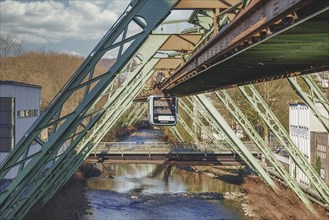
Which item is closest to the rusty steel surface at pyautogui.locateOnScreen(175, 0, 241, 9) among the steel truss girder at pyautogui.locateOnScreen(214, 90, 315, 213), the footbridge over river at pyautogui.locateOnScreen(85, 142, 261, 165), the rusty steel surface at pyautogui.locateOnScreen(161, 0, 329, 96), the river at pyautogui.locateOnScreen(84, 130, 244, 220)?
the rusty steel surface at pyautogui.locateOnScreen(161, 0, 329, 96)

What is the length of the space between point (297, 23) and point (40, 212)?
2099 cm

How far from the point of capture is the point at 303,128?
30.7 m

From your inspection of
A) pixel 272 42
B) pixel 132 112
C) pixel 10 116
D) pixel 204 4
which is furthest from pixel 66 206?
pixel 132 112

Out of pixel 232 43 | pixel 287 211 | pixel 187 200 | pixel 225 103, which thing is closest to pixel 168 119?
pixel 225 103

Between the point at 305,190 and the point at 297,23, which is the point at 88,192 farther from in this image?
the point at 297,23

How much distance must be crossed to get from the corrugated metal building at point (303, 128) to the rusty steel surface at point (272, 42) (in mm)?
18791

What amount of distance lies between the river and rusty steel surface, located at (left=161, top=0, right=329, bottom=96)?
59.9 feet

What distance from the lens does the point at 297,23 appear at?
17.1ft

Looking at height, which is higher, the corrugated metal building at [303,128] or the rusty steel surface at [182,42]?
the rusty steel surface at [182,42]

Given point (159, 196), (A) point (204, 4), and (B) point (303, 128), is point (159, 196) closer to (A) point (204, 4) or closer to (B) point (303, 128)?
(B) point (303, 128)

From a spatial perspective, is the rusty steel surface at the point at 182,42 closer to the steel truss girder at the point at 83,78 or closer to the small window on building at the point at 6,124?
the steel truss girder at the point at 83,78

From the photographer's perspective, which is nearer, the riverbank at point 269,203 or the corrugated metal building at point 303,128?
the riverbank at point 269,203

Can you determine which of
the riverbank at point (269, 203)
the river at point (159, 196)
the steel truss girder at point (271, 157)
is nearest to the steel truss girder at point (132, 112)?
the river at point (159, 196)

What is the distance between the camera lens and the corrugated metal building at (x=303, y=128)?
2892 centimetres
